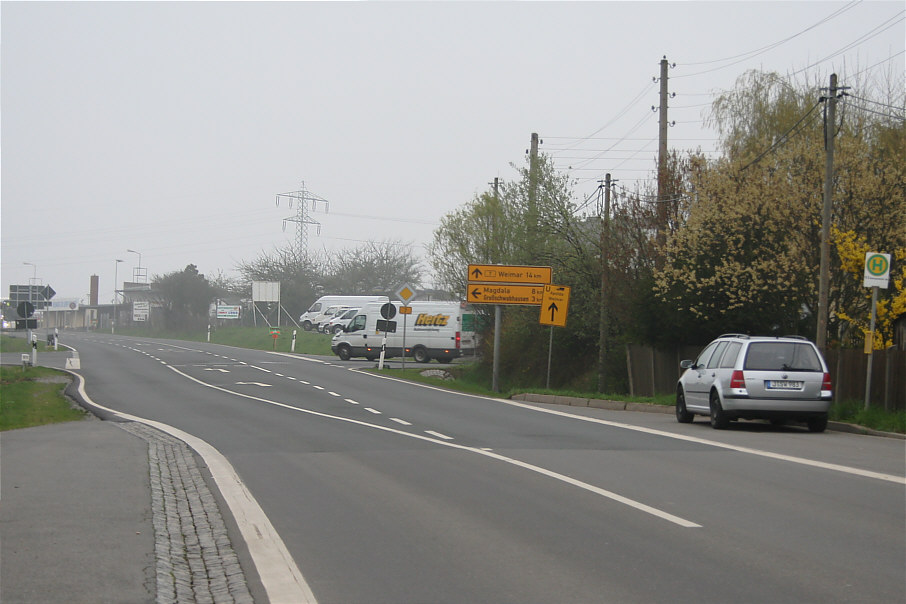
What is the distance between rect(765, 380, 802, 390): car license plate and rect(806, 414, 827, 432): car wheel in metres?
0.71

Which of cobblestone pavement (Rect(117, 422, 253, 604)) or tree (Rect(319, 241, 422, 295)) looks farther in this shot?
tree (Rect(319, 241, 422, 295))

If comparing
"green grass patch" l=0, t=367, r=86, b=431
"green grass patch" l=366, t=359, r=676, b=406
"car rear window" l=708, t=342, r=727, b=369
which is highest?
"car rear window" l=708, t=342, r=727, b=369

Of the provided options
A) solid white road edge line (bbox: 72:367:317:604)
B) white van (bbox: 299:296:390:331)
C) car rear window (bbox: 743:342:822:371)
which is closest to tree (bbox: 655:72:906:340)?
car rear window (bbox: 743:342:822:371)

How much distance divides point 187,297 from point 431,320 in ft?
169

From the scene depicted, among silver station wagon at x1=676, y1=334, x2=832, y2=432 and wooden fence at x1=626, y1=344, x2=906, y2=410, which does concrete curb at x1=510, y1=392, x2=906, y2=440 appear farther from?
silver station wagon at x1=676, y1=334, x2=832, y2=432

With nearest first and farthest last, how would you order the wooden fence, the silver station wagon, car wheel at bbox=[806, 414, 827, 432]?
the silver station wagon < car wheel at bbox=[806, 414, 827, 432] < the wooden fence

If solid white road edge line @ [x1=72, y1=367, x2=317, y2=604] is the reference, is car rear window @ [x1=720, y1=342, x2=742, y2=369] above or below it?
above

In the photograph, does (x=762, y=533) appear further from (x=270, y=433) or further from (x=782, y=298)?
(x=782, y=298)

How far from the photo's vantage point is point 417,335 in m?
45.7

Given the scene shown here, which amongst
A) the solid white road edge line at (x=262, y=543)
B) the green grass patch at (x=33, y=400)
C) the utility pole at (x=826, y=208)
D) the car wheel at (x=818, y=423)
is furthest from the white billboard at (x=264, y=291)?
the solid white road edge line at (x=262, y=543)

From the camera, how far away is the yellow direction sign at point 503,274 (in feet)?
101

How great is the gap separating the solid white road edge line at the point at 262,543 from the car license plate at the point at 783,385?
8.98 metres

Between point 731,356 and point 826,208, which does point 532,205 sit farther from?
point 731,356

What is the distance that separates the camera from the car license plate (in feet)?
54.1
